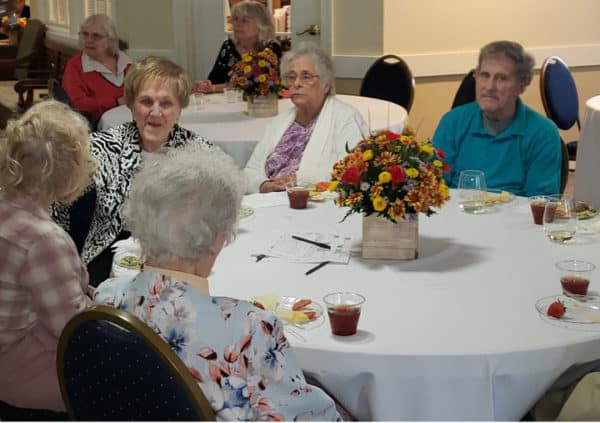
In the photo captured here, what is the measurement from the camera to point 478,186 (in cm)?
313

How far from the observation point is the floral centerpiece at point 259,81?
501 centimetres

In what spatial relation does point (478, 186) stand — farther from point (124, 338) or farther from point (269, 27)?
→ point (269, 27)

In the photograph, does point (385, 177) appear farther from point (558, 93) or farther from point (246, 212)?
point (558, 93)

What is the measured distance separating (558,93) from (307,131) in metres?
2.34

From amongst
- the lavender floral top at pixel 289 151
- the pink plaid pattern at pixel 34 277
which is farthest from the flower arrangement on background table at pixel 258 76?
the pink plaid pattern at pixel 34 277

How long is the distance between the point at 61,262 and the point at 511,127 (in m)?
2.09

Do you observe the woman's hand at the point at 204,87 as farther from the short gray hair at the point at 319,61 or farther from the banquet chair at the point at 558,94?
the banquet chair at the point at 558,94

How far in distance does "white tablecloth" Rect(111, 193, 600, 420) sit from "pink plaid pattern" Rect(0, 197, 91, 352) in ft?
Result: 1.24

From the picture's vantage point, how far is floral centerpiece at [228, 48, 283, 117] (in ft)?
16.4

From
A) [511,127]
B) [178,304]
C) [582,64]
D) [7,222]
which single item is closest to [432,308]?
[178,304]

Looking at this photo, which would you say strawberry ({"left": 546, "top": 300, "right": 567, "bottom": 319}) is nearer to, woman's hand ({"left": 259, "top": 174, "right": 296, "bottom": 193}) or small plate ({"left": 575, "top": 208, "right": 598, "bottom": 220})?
small plate ({"left": 575, "top": 208, "right": 598, "bottom": 220})

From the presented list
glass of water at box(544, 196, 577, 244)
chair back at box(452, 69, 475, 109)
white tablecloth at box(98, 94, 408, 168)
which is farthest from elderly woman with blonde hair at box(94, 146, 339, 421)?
chair back at box(452, 69, 475, 109)

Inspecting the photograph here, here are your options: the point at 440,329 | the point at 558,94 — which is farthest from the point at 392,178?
the point at 558,94

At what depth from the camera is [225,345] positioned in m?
1.67
